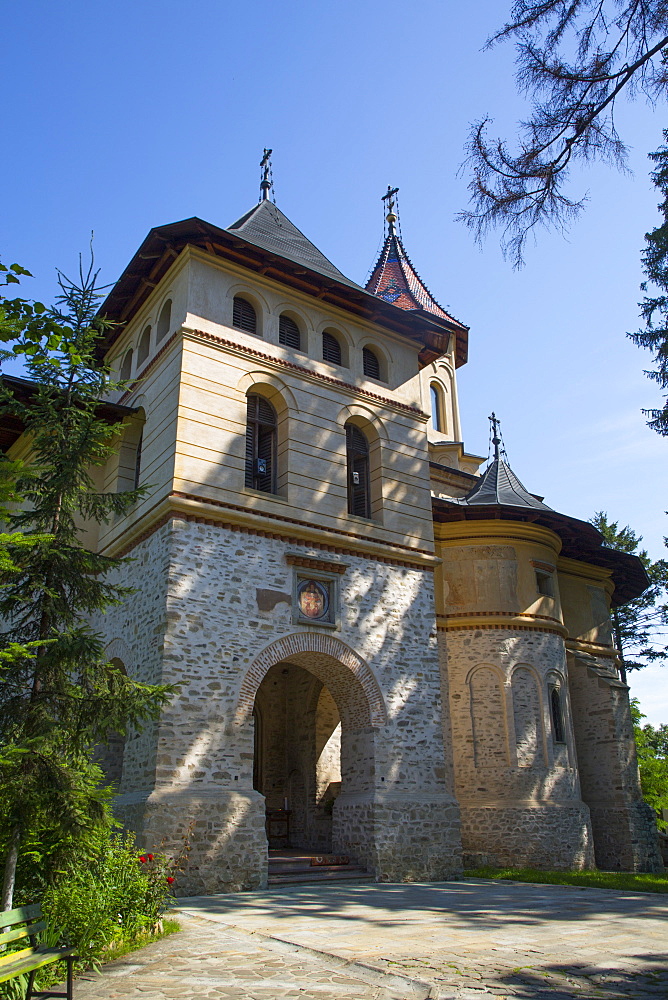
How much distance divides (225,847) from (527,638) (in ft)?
31.0

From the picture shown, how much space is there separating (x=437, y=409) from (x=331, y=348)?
11250 mm

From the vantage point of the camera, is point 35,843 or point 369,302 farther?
point 369,302

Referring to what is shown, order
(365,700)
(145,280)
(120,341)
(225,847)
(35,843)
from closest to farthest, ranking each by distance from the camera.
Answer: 1. (35,843)
2. (225,847)
3. (365,700)
4. (145,280)
5. (120,341)

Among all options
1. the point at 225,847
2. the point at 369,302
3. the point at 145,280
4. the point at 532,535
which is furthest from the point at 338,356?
the point at 225,847

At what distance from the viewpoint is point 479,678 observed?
58.4 feet

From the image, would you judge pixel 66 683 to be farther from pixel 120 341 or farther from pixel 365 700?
pixel 120 341

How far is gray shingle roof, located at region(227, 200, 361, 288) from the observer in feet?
55.0

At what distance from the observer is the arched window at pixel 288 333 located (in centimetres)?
1566

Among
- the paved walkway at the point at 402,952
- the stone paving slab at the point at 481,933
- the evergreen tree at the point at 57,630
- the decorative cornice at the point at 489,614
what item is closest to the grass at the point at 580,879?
the stone paving slab at the point at 481,933

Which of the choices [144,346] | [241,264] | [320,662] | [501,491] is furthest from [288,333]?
[501,491]

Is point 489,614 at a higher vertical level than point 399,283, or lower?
lower

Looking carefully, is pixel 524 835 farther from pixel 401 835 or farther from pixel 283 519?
pixel 283 519

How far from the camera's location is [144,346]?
16.4 m

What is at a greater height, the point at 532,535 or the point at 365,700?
the point at 532,535
